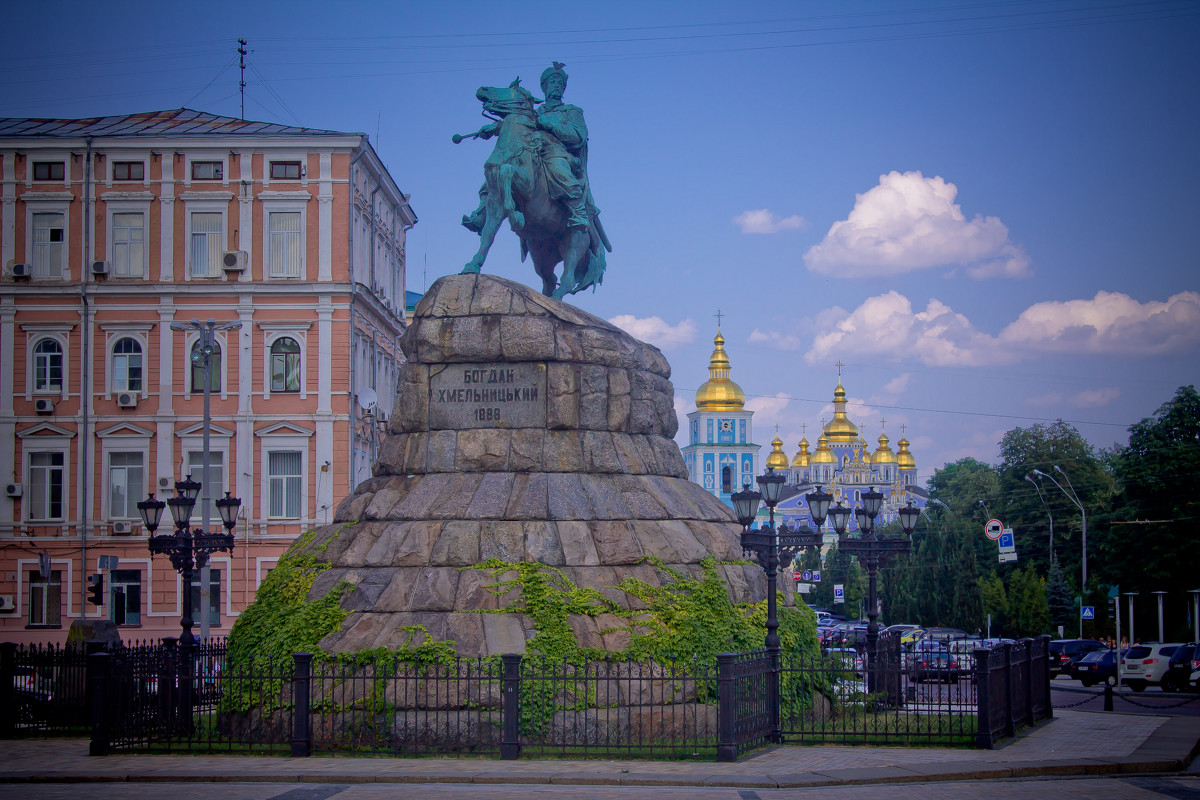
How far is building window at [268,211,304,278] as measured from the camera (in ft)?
118

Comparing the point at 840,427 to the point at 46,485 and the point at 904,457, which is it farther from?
the point at 46,485

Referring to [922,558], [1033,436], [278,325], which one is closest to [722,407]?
[1033,436]

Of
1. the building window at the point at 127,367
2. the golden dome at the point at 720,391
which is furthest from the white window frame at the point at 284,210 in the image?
the golden dome at the point at 720,391

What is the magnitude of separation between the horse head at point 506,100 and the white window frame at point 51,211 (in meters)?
19.7

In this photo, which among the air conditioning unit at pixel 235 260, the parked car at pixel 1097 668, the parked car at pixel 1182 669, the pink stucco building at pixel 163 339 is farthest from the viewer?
the air conditioning unit at pixel 235 260

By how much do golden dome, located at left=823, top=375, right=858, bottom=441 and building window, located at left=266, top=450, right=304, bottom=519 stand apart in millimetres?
116188

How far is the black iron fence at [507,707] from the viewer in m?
14.3

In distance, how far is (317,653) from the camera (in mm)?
15039

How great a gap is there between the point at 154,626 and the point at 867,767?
82.3 feet

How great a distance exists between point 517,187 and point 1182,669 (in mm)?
19757

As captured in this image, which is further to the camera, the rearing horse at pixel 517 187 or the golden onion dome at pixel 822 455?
the golden onion dome at pixel 822 455

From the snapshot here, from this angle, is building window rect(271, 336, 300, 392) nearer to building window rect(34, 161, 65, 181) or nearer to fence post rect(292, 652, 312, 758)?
building window rect(34, 161, 65, 181)

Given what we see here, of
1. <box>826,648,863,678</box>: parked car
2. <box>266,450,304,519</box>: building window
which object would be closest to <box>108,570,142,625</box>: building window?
<box>266,450,304,519</box>: building window

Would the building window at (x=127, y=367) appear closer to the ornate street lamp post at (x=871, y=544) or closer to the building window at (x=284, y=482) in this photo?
the building window at (x=284, y=482)
